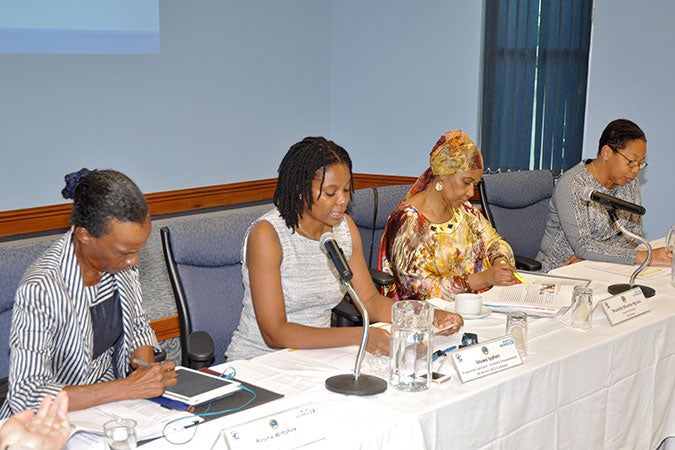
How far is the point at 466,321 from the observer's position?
243 cm

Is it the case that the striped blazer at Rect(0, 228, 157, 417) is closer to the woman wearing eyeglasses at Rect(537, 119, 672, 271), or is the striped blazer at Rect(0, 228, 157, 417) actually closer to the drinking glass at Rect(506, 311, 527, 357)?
the drinking glass at Rect(506, 311, 527, 357)

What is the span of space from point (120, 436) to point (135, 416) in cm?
30

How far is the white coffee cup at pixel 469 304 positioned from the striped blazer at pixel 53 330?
0.95 m

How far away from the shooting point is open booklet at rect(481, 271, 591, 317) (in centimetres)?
249

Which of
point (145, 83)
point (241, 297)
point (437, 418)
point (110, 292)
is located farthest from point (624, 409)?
point (145, 83)

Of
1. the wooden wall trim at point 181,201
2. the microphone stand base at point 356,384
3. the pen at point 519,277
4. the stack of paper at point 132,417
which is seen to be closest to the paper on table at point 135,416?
the stack of paper at point 132,417

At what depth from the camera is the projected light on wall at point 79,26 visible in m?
4.27

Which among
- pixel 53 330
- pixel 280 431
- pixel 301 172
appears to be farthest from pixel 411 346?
pixel 53 330

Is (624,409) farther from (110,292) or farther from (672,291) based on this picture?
(110,292)

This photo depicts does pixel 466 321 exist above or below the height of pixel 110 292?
below

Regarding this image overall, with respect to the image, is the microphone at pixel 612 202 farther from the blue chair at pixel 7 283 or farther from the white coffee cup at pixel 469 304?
the blue chair at pixel 7 283

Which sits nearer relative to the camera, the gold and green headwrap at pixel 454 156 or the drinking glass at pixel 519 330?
the drinking glass at pixel 519 330

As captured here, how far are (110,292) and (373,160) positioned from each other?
375 centimetres

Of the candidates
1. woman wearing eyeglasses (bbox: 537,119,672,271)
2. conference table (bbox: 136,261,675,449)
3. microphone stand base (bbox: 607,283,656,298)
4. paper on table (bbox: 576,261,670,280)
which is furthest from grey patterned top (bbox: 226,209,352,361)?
woman wearing eyeglasses (bbox: 537,119,672,271)
